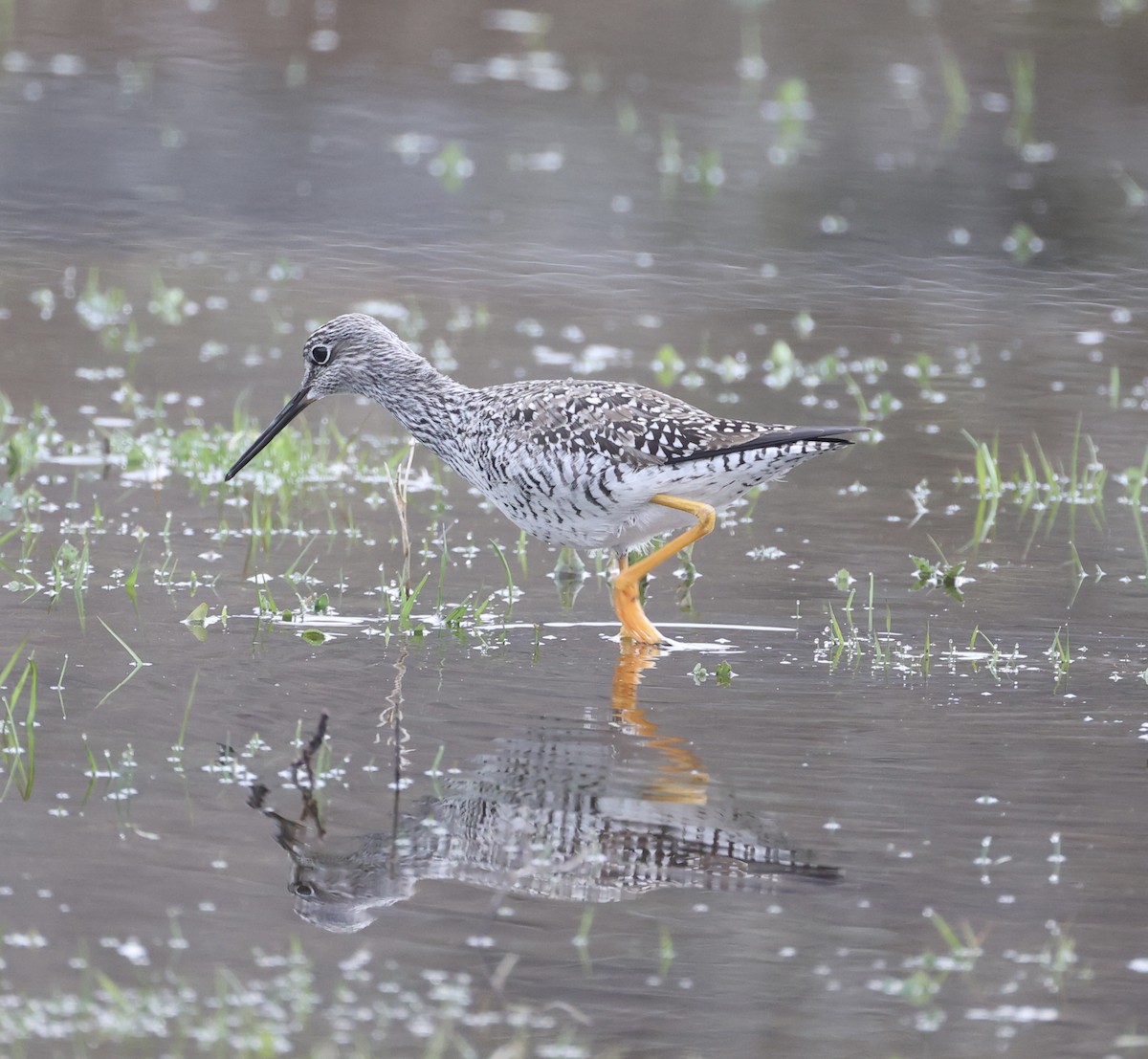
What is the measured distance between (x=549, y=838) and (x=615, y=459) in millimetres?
2413

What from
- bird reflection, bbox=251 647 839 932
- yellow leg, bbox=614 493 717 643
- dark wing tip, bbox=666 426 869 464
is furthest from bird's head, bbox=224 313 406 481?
bird reflection, bbox=251 647 839 932

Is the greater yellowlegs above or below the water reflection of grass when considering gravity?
above

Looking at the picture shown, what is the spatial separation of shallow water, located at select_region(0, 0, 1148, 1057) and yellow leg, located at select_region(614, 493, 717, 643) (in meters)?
0.19

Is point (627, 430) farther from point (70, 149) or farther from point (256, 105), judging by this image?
point (256, 105)

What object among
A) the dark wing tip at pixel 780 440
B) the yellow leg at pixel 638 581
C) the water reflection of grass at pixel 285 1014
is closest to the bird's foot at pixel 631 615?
the yellow leg at pixel 638 581

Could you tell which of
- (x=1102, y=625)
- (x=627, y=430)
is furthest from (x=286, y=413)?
(x=1102, y=625)

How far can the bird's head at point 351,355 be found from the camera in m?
9.09

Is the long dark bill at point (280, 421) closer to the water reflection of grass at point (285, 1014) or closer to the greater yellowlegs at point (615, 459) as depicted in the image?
the greater yellowlegs at point (615, 459)

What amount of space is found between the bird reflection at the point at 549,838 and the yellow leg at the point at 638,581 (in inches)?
51.6

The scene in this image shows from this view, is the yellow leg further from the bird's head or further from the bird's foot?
the bird's head

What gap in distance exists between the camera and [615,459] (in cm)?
803

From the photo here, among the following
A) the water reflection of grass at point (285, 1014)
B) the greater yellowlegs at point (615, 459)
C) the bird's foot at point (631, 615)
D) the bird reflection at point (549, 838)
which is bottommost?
the water reflection of grass at point (285, 1014)

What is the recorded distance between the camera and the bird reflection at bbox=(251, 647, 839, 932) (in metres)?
5.67

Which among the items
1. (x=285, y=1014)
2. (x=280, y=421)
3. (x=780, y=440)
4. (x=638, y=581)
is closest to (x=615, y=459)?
(x=638, y=581)
